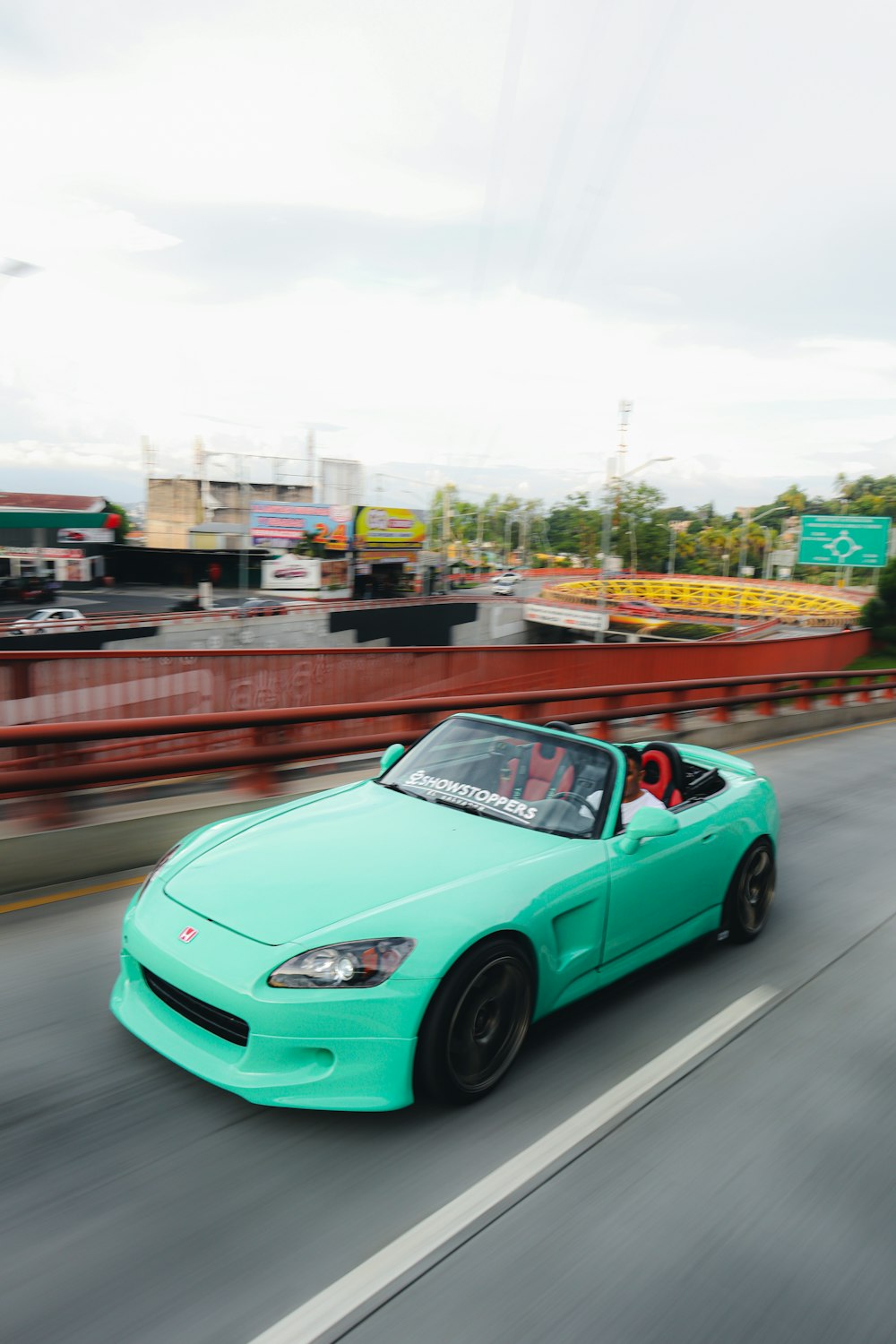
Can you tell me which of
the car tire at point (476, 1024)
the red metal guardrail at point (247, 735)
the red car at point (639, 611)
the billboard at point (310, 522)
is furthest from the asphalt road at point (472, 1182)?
the billboard at point (310, 522)

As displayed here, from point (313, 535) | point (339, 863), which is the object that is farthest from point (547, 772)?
point (313, 535)

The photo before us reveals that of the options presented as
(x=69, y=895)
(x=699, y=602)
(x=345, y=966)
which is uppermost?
(x=345, y=966)

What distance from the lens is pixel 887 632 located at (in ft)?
156

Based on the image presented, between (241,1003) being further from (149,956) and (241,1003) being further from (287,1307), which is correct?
(287,1307)

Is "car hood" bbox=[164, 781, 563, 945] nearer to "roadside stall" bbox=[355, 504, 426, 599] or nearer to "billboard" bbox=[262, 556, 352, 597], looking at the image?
"billboard" bbox=[262, 556, 352, 597]

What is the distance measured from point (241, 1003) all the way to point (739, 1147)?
1913 mm

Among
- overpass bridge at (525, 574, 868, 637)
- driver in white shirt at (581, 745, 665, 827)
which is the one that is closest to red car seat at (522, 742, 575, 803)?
driver in white shirt at (581, 745, 665, 827)

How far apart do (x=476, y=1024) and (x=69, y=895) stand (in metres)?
3.01

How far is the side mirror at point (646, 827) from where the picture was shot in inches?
168

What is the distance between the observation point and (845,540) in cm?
5172

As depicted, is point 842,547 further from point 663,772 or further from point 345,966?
point 345,966

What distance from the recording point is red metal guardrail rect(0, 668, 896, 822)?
19.3 ft

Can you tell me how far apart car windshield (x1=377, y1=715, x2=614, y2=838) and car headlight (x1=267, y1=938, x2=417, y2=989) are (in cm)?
119

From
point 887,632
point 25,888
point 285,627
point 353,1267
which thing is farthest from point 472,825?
point 887,632
